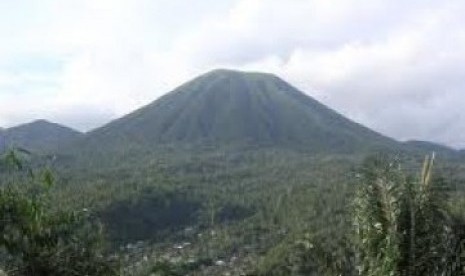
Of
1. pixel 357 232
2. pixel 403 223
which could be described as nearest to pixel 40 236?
pixel 357 232

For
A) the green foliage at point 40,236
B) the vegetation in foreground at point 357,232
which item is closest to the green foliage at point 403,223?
the vegetation in foreground at point 357,232

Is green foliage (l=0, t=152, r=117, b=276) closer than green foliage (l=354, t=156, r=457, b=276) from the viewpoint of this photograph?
Yes

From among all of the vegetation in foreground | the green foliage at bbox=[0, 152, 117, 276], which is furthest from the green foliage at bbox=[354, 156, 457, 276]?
the green foliage at bbox=[0, 152, 117, 276]

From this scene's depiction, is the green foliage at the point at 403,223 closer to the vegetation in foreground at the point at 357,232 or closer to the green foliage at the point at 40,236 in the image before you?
the vegetation in foreground at the point at 357,232

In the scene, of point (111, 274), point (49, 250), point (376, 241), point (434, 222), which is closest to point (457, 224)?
point (434, 222)

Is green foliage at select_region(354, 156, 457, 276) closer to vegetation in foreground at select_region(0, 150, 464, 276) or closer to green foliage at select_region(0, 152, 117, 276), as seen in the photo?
vegetation in foreground at select_region(0, 150, 464, 276)

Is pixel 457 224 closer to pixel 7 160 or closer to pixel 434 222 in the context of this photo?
pixel 434 222

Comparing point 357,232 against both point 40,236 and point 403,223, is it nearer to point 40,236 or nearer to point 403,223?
point 403,223

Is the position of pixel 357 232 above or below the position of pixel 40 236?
below
